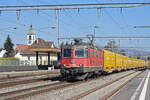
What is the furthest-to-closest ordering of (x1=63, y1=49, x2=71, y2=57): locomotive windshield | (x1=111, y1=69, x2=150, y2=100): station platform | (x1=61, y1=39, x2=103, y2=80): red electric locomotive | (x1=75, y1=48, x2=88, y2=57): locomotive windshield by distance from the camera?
(x1=63, y1=49, x2=71, y2=57): locomotive windshield → (x1=75, y1=48, x2=88, y2=57): locomotive windshield → (x1=61, y1=39, x2=103, y2=80): red electric locomotive → (x1=111, y1=69, x2=150, y2=100): station platform

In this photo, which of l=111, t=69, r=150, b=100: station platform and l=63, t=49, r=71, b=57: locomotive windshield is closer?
l=111, t=69, r=150, b=100: station platform

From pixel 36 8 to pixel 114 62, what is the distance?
1841 cm

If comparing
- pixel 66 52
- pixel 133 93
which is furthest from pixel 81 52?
pixel 133 93

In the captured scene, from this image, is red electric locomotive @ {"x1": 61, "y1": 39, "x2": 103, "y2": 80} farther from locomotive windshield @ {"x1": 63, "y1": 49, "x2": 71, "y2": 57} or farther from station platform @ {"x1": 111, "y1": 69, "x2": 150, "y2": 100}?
station platform @ {"x1": 111, "y1": 69, "x2": 150, "y2": 100}

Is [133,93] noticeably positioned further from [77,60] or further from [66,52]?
[66,52]

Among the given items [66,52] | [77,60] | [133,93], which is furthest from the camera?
[66,52]

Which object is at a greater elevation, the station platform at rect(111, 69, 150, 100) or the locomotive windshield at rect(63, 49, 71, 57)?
the locomotive windshield at rect(63, 49, 71, 57)

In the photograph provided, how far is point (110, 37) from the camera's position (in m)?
44.4

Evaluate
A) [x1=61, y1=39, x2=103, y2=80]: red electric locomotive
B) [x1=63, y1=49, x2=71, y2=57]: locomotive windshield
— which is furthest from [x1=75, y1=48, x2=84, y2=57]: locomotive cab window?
[x1=63, y1=49, x2=71, y2=57]: locomotive windshield

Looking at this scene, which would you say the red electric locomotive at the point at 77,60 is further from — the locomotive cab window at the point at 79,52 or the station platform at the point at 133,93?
the station platform at the point at 133,93

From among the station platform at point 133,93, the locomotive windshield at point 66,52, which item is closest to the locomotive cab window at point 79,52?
the locomotive windshield at point 66,52

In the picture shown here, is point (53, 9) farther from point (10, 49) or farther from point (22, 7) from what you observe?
point (10, 49)

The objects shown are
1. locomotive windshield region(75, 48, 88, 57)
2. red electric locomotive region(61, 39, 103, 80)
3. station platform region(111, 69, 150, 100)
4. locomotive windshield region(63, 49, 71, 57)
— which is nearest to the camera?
station platform region(111, 69, 150, 100)

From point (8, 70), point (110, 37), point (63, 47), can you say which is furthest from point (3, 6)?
point (110, 37)
